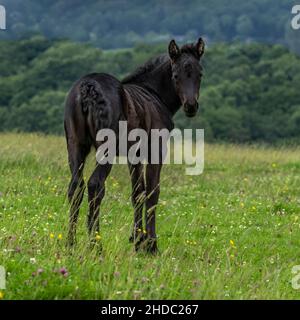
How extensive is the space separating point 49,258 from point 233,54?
8000 cm

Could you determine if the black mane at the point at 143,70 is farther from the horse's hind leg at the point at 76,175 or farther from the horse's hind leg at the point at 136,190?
the horse's hind leg at the point at 76,175

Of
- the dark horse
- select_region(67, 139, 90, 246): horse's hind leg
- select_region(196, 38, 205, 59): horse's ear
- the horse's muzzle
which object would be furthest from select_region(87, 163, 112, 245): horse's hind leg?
select_region(196, 38, 205, 59): horse's ear

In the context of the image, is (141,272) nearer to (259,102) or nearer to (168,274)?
(168,274)

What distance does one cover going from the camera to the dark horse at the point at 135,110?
8203 millimetres

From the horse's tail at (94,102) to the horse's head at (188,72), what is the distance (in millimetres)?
1658

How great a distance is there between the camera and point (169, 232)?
11.3 meters

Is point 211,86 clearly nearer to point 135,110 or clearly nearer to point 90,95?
point 135,110

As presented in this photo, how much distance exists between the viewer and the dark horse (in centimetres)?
820

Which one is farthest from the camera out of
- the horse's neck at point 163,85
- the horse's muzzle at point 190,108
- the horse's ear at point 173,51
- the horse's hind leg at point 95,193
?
the horse's neck at point 163,85

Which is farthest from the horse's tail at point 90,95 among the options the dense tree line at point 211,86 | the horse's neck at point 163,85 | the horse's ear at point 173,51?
the dense tree line at point 211,86

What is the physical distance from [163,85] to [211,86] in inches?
2597

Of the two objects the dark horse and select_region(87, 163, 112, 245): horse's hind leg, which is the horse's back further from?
select_region(87, 163, 112, 245): horse's hind leg

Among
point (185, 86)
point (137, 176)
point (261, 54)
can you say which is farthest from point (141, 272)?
point (261, 54)

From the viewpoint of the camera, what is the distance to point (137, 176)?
9.58m
